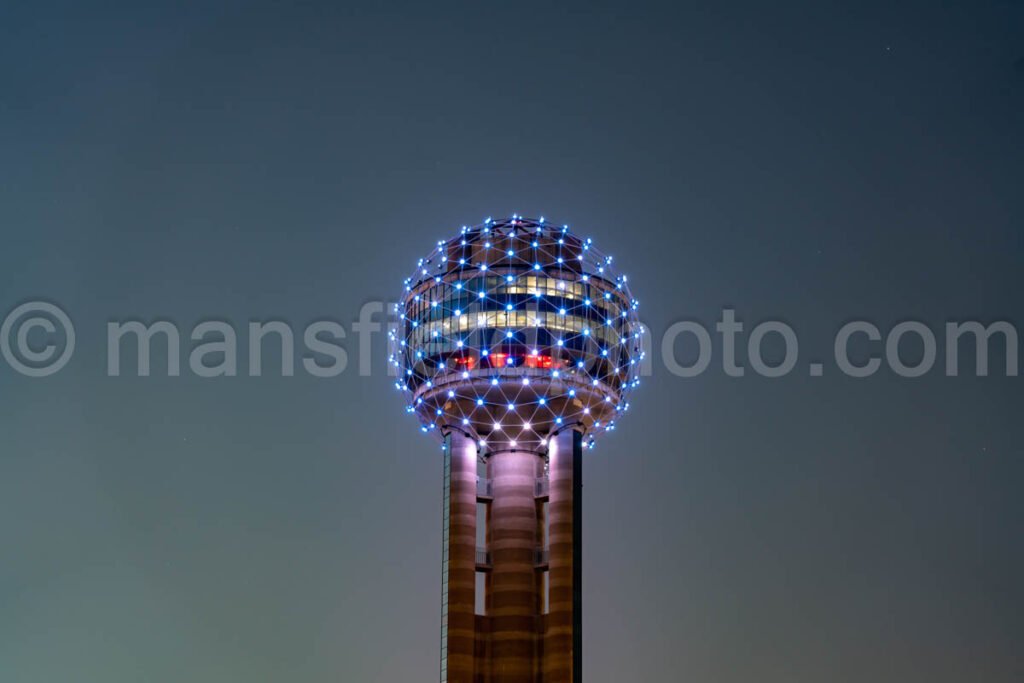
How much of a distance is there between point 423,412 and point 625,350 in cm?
1369

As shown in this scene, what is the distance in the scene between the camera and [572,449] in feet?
331

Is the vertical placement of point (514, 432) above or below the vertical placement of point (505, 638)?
above

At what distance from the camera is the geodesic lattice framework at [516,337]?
10150 cm

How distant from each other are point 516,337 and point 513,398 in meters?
3.86

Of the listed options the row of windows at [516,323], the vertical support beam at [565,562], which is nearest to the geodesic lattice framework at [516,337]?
the row of windows at [516,323]

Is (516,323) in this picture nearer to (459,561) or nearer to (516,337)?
(516,337)

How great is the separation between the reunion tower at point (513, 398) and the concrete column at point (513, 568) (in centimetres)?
8

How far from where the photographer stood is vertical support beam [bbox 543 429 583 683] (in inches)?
3804

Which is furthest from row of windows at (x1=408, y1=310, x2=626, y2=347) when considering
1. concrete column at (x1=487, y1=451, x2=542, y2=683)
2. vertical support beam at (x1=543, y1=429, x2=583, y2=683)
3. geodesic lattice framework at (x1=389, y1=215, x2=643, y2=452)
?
concrete column at (x1=487, y1=451, x2=542, y2=683)

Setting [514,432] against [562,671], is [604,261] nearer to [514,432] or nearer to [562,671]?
[514,432]

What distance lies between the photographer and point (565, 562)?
98.1 meters

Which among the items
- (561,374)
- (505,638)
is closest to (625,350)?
(561,374)

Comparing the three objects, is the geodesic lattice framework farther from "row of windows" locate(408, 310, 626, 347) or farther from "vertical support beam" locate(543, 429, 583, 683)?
"vertical support beam" locate(543, 429, 583, 683)

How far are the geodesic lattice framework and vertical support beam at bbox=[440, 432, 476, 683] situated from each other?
1.88 meters
